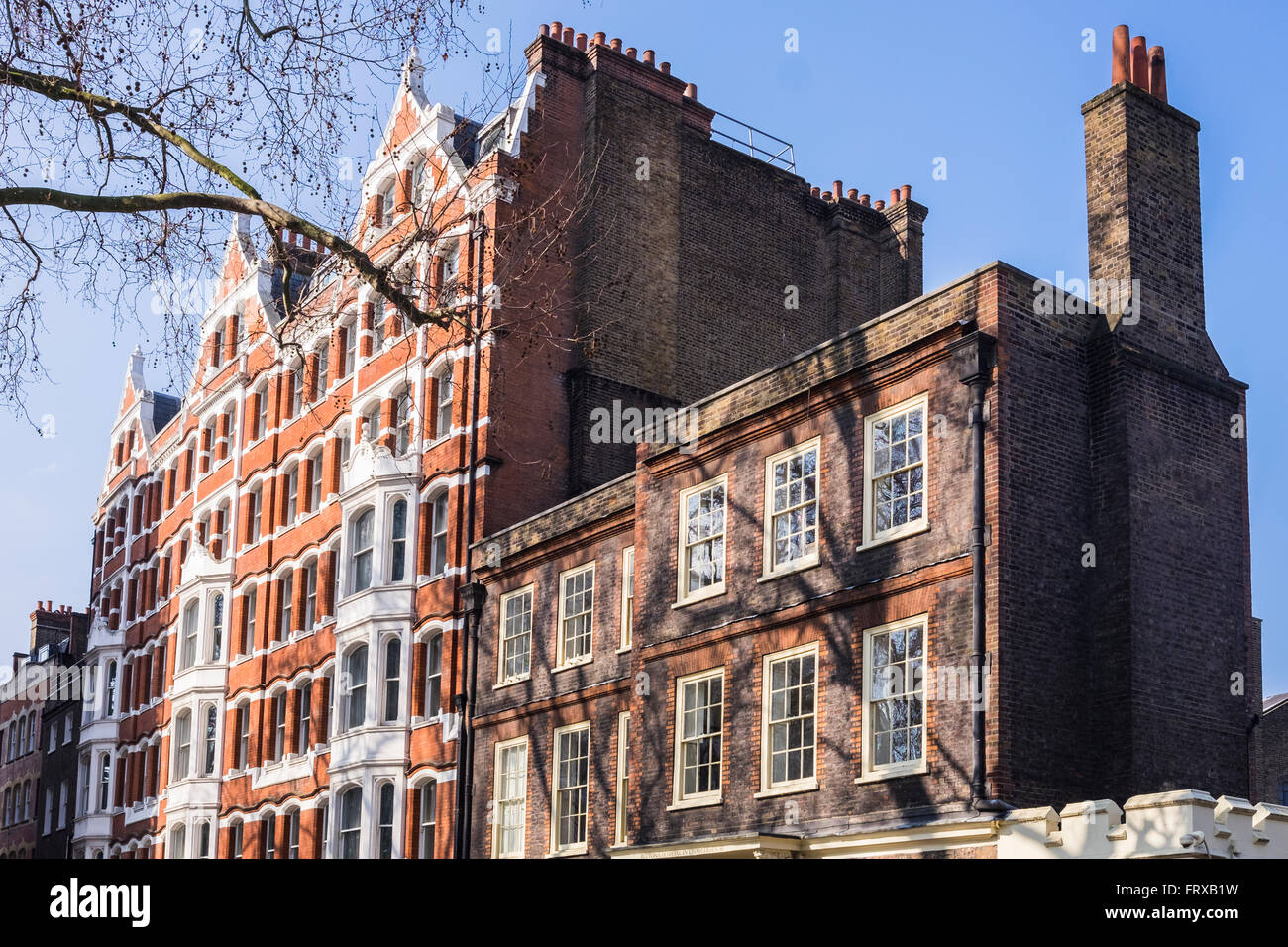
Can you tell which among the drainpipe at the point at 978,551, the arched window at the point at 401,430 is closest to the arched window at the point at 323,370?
the arched window at the point at 401,430

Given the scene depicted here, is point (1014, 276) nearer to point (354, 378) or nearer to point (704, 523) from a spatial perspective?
point (704, 523)

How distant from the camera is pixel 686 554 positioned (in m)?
26.2

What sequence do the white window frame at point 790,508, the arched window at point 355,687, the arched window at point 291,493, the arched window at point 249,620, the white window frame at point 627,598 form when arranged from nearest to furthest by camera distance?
the white window frame at point 790,508 → the white window frame at point 627,598 → the arched window at point 355,687 → the arched window at point 291,493 → the arched window at point 249,620

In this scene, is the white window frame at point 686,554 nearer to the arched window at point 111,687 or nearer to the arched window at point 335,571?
the arched window at point 335,571

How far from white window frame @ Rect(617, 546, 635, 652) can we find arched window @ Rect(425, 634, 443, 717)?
685cm

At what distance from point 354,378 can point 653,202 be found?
341 inches

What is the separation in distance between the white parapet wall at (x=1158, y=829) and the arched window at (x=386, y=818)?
18525 millimetres

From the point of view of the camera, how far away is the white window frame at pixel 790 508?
2344cm

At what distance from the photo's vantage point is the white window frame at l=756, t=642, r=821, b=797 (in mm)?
22484

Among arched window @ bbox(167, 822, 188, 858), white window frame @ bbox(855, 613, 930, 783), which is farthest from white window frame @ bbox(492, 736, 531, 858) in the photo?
arched window @ bbox(167, 822, 188, 858)

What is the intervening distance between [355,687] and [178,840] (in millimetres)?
13021

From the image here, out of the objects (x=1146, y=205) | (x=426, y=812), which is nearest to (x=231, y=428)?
(x=426, y=812)

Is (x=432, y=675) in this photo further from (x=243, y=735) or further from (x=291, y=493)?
(x=243, y=735)
